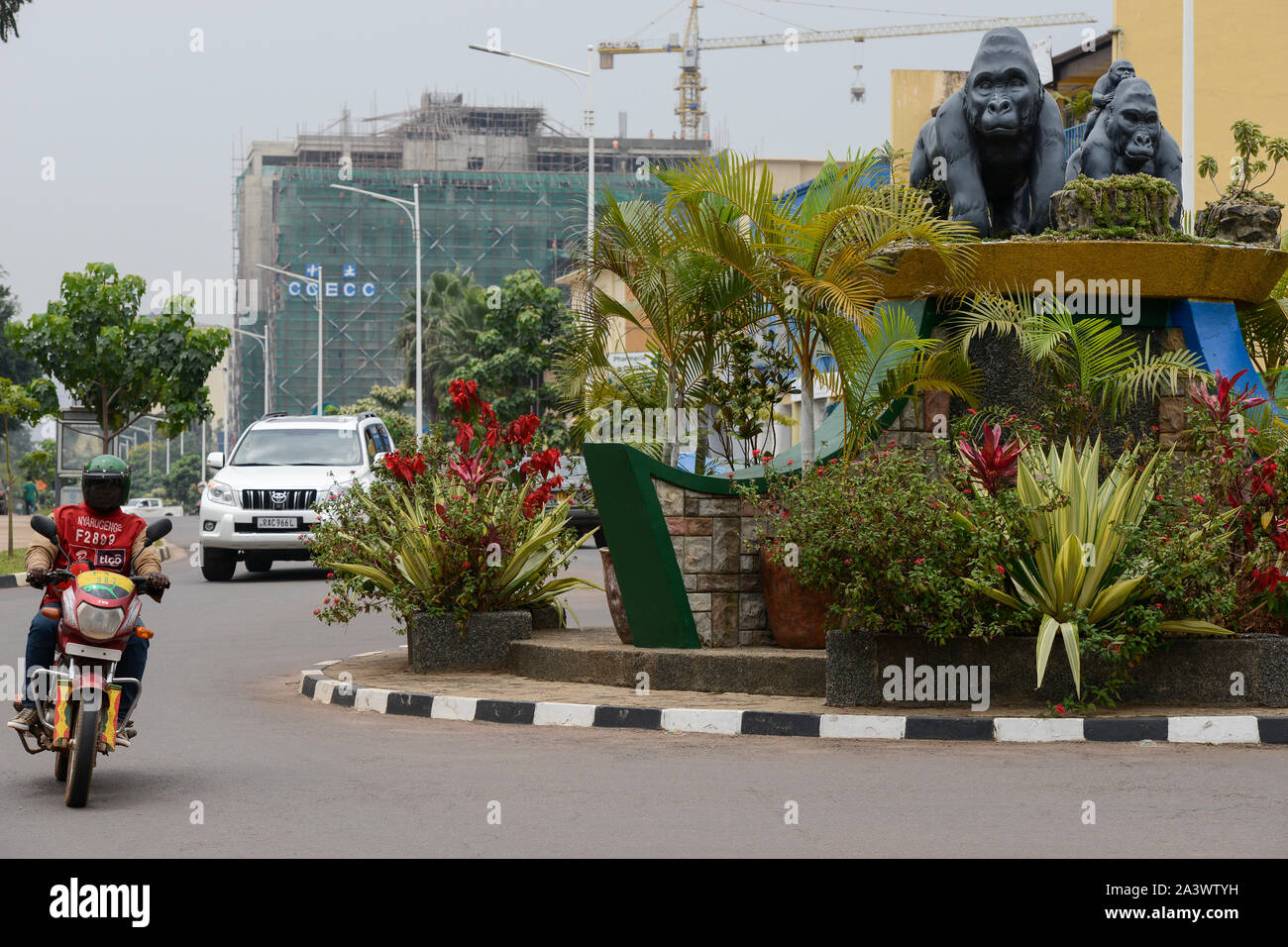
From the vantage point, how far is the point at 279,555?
23359 millimetres

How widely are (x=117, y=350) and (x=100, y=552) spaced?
2625 cm

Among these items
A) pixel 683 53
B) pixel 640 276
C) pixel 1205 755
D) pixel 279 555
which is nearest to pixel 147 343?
pixel 279 555

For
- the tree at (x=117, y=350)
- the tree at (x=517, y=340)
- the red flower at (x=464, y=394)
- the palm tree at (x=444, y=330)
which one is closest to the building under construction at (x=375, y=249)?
the palm tree at (x=444, y=330)

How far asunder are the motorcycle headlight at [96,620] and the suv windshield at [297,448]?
1635 centimetres

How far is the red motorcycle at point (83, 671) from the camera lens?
7.25 meters

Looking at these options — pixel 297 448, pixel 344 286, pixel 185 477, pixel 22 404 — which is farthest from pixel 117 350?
pixel 185 477

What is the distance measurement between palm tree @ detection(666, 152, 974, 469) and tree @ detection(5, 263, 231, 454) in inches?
922

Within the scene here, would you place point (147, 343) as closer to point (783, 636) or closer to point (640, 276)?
point (640, 276)

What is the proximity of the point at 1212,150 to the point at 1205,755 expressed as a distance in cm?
3548

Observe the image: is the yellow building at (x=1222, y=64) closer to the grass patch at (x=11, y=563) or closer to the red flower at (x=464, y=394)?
the grass patch at (x=11, y=563)

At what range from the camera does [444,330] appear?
63.3 m

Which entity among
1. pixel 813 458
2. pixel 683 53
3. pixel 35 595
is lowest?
pixel 35 595

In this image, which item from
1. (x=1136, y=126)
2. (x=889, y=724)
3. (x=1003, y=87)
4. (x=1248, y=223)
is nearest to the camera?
(x=889, y=724)

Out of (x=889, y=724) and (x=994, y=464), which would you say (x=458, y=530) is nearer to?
(x=889, y=724)
